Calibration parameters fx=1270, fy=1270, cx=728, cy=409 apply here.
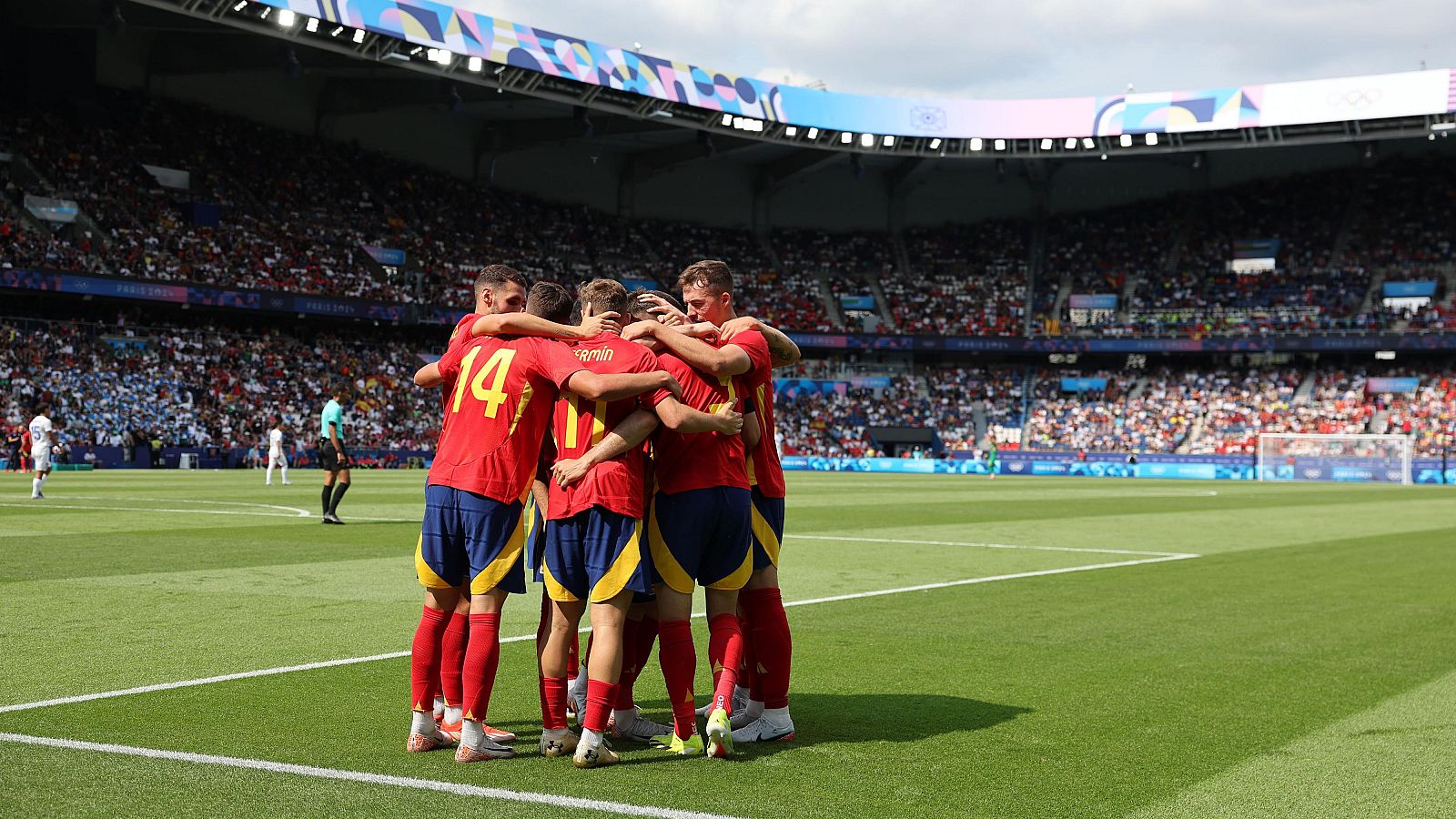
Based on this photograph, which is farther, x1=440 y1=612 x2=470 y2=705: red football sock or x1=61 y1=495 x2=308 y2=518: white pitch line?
x1=61 y1=495 x2=308 y2=518: white pitch line

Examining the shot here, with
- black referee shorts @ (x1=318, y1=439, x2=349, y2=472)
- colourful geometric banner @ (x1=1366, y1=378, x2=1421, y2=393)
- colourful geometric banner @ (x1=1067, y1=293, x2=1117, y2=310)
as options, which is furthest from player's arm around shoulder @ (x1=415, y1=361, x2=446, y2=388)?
colourful geometric banner @ (x1=1067, y1=293, x2=1117, y2=310)

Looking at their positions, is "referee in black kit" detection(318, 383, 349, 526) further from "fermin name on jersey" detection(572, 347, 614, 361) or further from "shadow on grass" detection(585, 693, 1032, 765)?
"fermin name on jersey" detection(572, 347, 614, 361)

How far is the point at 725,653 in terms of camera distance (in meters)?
6.22

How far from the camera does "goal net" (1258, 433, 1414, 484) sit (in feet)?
173

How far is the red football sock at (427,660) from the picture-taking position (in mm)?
6070

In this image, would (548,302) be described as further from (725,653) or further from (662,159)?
(662,159)

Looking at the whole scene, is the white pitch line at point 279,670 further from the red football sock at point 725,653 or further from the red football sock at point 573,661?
the red football sock at point 725,653

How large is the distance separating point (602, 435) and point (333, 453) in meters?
14.0

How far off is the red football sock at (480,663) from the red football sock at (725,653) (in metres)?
1.05

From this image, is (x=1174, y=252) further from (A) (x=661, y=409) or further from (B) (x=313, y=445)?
(A) (x=661, y=409)

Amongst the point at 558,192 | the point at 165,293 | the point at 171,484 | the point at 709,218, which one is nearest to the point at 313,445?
the point at 165,293

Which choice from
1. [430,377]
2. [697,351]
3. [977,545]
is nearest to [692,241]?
[977,545]

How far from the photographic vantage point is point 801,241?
75750mm

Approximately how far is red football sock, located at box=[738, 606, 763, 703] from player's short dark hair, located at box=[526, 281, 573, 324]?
72.3 inches
